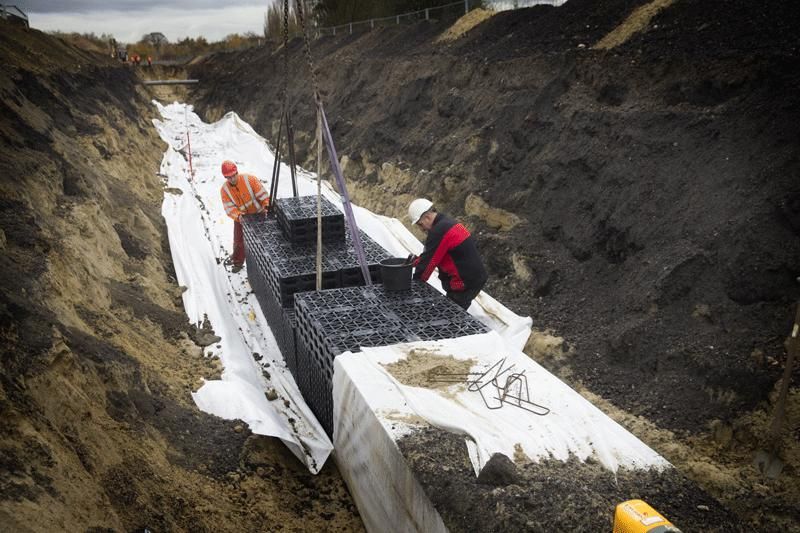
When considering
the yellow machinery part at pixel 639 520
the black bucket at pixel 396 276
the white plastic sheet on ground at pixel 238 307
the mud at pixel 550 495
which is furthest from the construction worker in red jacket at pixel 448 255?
the yellow machinery part at pixel 639 520

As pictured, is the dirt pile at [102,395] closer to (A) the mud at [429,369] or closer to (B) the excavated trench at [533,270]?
(B) the excavated trench at [533,270]

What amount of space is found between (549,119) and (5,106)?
→ 840cm

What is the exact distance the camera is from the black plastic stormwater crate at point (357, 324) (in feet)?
16.1

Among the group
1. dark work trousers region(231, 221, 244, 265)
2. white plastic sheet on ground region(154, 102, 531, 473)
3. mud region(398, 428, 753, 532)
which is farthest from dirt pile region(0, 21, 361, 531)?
mud region(398, 428, 753, 532)

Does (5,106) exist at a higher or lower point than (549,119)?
higher

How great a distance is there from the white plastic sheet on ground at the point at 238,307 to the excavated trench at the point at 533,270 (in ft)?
0.75

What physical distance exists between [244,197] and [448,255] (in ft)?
12.6

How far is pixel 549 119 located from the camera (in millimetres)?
10047

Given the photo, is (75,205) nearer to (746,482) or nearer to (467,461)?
(467,461)

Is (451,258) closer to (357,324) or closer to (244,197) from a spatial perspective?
(357,324)

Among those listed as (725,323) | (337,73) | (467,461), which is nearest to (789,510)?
(725,323)

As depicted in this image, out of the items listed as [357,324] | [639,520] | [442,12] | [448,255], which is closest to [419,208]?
[448,255]

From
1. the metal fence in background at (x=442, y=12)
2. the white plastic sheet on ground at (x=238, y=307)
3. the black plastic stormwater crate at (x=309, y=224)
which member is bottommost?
the white plastic sheet on ground at (x=238, y=307)

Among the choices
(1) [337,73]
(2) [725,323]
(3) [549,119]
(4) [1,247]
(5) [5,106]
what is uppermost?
(1) [337,73]
